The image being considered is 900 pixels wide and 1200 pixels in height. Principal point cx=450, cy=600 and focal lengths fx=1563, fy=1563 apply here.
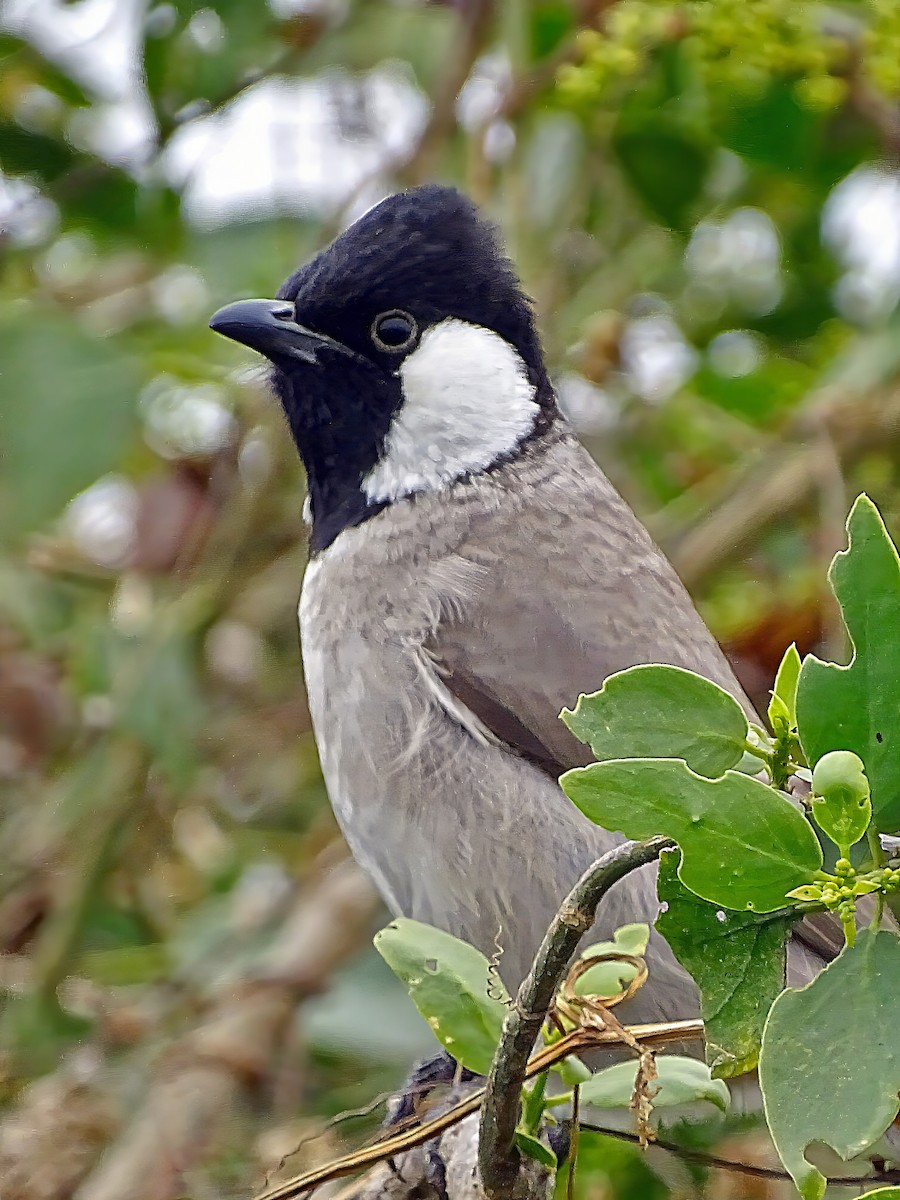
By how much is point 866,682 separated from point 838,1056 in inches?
8.3

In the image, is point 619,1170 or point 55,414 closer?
point 619,1170

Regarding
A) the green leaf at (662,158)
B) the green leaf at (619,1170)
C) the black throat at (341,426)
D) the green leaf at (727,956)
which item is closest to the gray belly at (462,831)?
the green leaf at (619,1170)

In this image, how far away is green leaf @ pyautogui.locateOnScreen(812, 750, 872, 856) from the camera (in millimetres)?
856

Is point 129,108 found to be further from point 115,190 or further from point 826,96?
point 826,96

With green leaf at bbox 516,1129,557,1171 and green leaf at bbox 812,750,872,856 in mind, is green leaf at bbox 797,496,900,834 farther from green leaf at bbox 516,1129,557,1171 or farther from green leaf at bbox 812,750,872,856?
green leaf at bbox 516,1129,557,1171

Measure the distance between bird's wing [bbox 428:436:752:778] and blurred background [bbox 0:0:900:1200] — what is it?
0.56m

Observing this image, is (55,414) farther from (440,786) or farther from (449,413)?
(440,786)

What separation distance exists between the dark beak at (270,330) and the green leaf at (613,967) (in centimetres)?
128

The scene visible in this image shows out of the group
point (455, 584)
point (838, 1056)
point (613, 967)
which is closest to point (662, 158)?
point (455, 584)

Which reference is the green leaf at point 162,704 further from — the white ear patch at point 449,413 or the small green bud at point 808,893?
the small green bud at point 808,893

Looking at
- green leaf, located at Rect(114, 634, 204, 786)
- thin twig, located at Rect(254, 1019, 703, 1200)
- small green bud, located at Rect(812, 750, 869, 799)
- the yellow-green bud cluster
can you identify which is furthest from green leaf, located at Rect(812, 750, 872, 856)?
green leaf, located at Rect(114, 634, 204, 786)

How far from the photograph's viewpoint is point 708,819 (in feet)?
2.90

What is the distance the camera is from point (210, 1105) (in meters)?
2.50

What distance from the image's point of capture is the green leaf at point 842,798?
86cm
